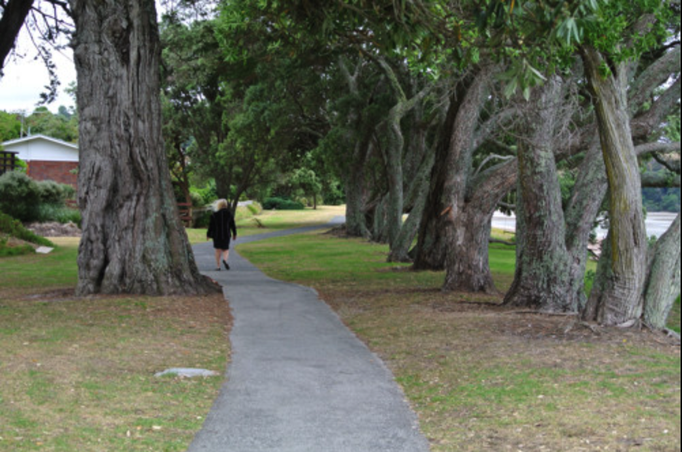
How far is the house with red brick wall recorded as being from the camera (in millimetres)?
53469

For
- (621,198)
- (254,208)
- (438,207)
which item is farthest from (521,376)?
(254,208)

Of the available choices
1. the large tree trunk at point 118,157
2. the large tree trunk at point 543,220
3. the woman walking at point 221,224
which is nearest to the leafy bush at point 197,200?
the woman walking at point 221,224

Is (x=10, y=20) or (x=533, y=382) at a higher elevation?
(x=10, y=20)

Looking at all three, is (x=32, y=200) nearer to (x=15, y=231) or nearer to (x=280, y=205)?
(x=15, y=231)

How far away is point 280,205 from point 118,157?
67.7m

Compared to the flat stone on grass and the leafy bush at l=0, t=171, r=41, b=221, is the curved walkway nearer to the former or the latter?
the flat stone on grass

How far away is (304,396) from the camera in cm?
749

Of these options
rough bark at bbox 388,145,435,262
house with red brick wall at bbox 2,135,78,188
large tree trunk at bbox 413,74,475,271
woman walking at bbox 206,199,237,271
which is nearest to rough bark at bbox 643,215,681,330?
large tree trunk at bbox 413,74,475,271

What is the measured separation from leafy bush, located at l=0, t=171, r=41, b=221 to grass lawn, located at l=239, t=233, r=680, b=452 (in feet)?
82.2

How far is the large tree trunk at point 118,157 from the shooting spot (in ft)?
46.3

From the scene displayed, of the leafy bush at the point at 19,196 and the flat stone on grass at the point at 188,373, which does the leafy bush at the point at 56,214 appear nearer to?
the leafy bush at the point at 19,196

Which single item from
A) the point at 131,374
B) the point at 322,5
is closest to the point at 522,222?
the point at 322,5

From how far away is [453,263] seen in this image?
51.6 feet

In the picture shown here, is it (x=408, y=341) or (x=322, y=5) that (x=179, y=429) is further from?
(x=322, y=5)
